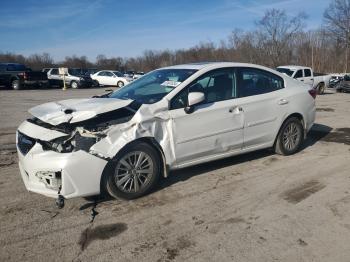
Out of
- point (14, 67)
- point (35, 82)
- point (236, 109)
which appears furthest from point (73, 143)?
point (14, 67)

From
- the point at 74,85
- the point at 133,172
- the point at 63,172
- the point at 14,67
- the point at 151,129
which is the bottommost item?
the point at 133,172

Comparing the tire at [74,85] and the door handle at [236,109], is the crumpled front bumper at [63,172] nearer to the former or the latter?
the door handle at [236,109]

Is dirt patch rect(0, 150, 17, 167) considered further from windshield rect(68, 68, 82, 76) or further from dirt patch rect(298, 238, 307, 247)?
windshield rect(68, 68, 82, 76)

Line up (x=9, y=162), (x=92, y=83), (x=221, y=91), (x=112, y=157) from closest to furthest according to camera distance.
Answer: (x=112, y=157)
(x=221, y=91)
(x=9, y=162)
(x=92, y=83)

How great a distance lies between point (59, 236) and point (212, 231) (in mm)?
1533

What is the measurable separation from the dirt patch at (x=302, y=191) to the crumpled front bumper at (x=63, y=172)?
2313 mm

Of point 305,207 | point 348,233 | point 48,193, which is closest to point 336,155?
point 305,207

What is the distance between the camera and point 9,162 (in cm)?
605

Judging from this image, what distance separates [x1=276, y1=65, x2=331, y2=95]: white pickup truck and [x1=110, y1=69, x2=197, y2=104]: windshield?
46.0ft

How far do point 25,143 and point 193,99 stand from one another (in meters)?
2.13

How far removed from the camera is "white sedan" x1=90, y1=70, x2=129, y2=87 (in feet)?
102

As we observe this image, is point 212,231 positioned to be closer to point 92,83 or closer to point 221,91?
point 221,91

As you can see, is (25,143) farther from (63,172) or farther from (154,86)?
(154,86)

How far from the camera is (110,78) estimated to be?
1260 inches
